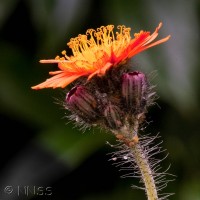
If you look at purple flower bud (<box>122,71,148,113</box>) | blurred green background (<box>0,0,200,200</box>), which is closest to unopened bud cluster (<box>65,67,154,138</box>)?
purple flower bud (<box>122,71,148,113</box>)

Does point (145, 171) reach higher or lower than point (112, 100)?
lower

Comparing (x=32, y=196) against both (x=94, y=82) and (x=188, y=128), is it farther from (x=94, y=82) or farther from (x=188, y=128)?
(x=94, y=82)

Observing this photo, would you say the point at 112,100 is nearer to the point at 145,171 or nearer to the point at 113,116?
the point at 113,116

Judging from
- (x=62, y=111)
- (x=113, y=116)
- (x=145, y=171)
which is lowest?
(x=145, y=171)

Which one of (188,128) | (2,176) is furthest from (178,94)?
(2,176)

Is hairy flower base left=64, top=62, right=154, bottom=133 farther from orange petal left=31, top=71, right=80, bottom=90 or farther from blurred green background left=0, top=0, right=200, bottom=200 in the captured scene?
blurred green background left=0, top=0, right=200, bottom=200

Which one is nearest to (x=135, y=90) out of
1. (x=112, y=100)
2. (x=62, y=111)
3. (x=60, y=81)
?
(x=112, y=100)
